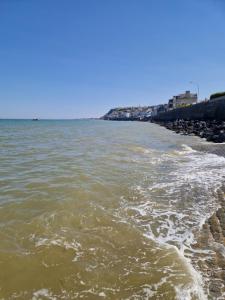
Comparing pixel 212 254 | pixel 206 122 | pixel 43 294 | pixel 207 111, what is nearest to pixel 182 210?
pixel 212 254

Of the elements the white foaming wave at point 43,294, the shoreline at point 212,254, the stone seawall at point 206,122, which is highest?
the stone seawall at point 206,122

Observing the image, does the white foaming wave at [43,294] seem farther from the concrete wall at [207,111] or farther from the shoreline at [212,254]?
the concrete wall at [207,111]

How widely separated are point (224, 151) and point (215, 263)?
14.2m

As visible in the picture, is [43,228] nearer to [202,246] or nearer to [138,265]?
[138,265]

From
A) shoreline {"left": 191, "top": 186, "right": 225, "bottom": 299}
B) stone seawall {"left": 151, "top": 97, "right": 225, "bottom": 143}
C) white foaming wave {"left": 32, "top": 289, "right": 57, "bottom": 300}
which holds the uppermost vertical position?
stone seawall {"left": 151, "top": 97, "right": 225, "bottom": 143}

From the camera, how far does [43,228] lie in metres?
5.81

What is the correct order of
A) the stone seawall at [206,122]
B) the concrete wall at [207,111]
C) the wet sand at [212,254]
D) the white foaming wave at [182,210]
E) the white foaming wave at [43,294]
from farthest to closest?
the concrete wall at [207,111] < the stone seawall at [206,122] < the white foaming wave at [182,210] < the wet sand at [212,254] < the white foaming wave at [43,294]

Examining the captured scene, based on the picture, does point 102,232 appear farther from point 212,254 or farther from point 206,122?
point 206,122

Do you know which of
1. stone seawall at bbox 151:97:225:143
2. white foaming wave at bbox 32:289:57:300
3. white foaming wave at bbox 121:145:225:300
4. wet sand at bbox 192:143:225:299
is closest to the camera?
white foaming wave at bbox 32:289:57:300

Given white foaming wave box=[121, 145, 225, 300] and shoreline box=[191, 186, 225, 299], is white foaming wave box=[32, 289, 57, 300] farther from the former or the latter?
shoreline box=[191, 186, 225, 299]

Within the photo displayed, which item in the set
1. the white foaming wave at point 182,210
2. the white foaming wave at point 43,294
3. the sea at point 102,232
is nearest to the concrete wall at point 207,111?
the white foaming wave at point 182,210

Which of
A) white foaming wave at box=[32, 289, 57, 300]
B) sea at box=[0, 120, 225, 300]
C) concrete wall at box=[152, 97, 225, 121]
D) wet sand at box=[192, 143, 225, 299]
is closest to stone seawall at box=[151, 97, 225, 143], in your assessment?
concrete wall at box=[152, 97, 225, 121]

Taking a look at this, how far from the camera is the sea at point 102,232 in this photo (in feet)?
13.1

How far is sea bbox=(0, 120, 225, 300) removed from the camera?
3.99m
